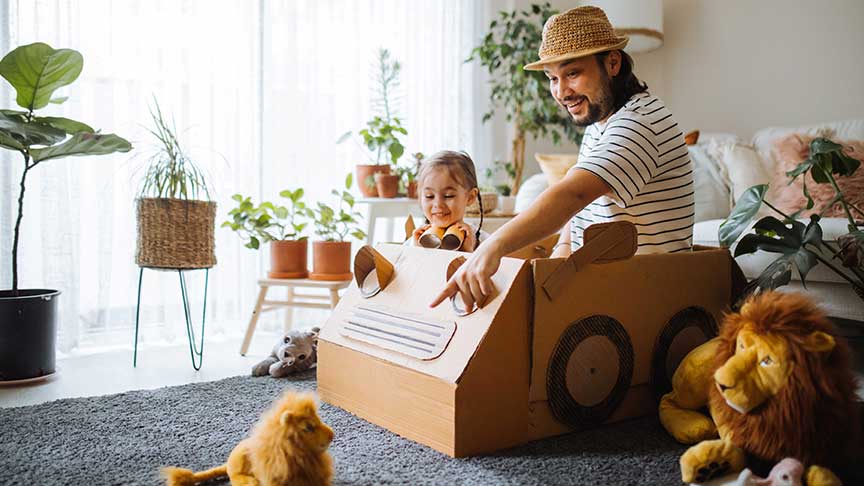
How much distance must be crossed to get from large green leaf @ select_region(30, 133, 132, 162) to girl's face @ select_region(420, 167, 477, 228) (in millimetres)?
926

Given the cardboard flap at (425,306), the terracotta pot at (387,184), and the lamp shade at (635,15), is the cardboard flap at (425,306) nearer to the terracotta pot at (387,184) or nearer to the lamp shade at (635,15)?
the terracotta pot at (387,184)

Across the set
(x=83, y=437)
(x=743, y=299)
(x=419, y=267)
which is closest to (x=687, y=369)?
(x=743, y=299)

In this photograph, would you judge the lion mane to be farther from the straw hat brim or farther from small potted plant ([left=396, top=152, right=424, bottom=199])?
small potted plant ([left=396, top=152, right=424, bottom=199])

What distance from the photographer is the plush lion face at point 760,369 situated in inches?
42.4

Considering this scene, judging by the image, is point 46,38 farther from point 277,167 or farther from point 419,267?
point 419,267

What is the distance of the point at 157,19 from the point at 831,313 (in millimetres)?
2488

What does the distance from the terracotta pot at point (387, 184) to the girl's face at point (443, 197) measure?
3.14 ft

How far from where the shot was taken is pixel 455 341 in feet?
4.26

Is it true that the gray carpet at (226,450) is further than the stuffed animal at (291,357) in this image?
No

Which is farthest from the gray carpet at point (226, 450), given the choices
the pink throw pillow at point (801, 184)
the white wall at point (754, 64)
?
the white wall at point (754, 64)

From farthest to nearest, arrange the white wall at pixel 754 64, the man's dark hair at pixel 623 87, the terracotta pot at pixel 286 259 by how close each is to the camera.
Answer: the white wall at pixel 754 64 < the terracotta pot at pixel 286 259 < the man's dark hair at pixel 623 87

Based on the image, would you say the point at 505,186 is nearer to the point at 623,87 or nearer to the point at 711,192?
the point at 711,192

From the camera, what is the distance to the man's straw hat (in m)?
1.55

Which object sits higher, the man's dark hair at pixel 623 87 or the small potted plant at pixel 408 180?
the man's dark hair at pixel 623 87
